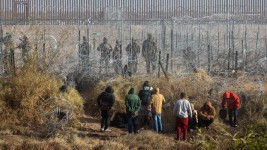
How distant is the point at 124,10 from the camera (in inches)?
906

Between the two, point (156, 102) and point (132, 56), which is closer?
point (156, 102)

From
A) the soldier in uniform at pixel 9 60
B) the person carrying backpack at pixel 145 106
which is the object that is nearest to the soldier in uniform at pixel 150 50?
the person carrying backpack at pixel 145 106

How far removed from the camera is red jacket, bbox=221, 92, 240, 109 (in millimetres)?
10703

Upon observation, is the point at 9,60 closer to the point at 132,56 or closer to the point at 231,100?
the point at 231,100

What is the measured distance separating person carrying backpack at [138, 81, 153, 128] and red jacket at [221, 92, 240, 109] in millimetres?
1612

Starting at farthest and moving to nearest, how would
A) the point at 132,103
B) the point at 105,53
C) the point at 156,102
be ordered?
the point at 105,53 < the point at 156,102 < the point at 132,103

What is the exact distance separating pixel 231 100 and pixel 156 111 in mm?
1706

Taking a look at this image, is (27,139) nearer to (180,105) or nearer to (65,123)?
(65,123)

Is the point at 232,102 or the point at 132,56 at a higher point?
the point at 132,56

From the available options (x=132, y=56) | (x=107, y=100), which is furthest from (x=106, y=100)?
(x=132, y=56)

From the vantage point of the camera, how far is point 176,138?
10.0 m

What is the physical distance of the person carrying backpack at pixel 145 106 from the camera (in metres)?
10.7

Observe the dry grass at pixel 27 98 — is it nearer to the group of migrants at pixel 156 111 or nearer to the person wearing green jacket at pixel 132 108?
the group of migrants at pixel 156 111

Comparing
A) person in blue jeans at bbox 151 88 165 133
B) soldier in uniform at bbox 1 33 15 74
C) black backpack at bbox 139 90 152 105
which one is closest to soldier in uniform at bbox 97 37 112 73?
soldier in uniform at bbox 1 33 15 74
